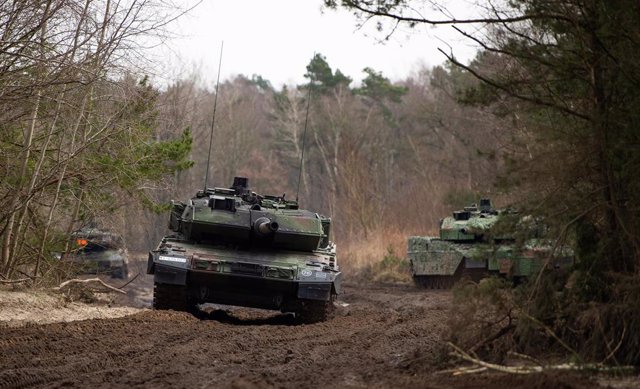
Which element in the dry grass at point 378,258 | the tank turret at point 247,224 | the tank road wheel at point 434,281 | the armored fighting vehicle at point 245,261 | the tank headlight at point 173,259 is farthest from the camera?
the dry grass at point 378,258

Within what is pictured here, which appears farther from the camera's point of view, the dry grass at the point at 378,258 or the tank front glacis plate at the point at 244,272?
the dry grass at the point at 378,258

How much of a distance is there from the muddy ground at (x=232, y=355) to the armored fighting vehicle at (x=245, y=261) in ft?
1.67

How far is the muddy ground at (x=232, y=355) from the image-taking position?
309 inches

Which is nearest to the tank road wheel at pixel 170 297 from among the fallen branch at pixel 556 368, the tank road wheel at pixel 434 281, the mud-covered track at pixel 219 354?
the mud-covered track at pixel 219 354

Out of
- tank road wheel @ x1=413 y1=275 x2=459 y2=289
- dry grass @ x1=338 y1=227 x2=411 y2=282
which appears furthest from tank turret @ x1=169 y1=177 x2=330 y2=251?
dry grass @ x1=338 y1=227 x2=411 y2=282

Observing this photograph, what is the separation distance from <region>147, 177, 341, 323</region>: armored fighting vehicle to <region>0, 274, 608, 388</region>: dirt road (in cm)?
56

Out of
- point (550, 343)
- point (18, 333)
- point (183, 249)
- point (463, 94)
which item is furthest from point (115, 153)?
Answer: point (550, 343)

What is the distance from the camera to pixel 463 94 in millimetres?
9195

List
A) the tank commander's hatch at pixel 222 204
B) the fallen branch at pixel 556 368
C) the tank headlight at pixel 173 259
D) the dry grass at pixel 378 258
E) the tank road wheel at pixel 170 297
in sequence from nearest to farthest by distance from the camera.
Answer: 1. the fallen branch at pixel 556 368
2. the tank headlight at pixel 173 259
3. the tank road wheel at pixel 170 297
4. the tank commander's hatch at pixel 222 204
5. the dry grass at pixel 378 258

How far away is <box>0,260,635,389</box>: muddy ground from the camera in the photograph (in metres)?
7.86

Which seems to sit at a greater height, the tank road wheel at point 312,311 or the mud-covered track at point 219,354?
the tank road wheel at point 312,311

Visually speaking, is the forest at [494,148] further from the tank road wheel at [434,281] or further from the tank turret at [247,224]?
the tank road wheel at [434,281]

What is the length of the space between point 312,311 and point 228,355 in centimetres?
461

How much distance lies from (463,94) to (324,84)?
159 feet
